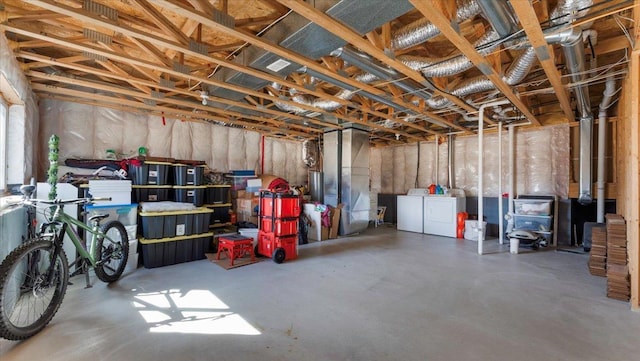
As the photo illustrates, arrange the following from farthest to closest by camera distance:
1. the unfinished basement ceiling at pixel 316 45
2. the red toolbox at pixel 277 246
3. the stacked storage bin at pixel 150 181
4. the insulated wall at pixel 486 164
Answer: the insulated wall at pixel 486 164 < the stacked storage bin at pixel 150 181 < the red toolbox at pixel 277 246 < the unfinished basement ceiling at pixel 316 45

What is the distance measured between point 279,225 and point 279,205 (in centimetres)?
31

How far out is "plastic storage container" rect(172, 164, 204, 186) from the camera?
4.82 metres

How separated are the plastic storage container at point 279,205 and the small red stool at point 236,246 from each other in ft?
1.85

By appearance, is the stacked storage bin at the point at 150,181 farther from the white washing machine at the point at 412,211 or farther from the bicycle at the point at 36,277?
the white washing machine at the point at 412,211

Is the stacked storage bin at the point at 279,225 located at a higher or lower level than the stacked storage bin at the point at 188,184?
lower

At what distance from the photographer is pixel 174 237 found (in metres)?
4.08

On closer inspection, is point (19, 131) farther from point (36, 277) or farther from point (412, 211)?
point (412, 211)

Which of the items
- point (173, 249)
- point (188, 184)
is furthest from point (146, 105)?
point (173, 249)

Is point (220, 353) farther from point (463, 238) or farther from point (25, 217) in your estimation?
point (463, 238)

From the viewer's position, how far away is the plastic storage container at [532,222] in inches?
216

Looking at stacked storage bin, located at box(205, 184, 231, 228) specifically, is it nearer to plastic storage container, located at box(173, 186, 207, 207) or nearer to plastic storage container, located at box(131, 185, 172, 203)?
plastic storage container, located at box(173, 186, 207, 207)

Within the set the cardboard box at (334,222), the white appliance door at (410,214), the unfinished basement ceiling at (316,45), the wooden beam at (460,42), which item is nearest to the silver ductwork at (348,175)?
the cardboard box at (334,222)

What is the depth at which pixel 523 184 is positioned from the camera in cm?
625

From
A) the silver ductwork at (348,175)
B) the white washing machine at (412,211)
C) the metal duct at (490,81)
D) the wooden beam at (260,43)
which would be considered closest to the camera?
the wooden beam at (260,43)
